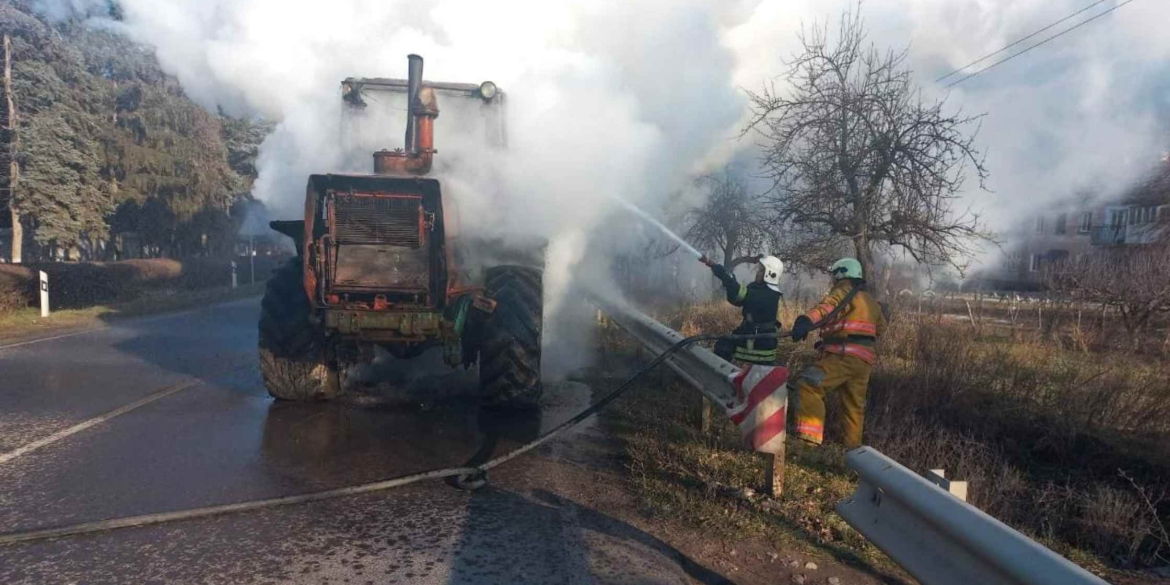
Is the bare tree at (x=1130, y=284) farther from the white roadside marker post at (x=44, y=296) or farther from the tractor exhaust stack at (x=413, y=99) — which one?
the white roadside marker post at (x=44, y=296)

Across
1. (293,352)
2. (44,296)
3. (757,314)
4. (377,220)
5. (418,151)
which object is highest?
(418,151)

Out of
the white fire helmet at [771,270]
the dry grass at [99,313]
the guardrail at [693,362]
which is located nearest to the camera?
the guardrail at [693,362]

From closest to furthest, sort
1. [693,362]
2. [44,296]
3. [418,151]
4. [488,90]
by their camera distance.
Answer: [693,362] < [418,151] < [488,90] < [44,296]

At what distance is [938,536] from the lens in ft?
8.38

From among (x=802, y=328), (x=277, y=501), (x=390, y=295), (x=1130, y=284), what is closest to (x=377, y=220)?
(x=390, y=295)

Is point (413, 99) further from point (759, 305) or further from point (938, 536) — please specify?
point (938, 536)

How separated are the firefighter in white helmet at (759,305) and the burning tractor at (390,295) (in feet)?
5.93

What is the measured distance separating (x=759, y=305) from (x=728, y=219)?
25.4ft

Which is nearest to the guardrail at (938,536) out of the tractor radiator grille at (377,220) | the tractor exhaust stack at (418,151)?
the tractor radiator grille at (377,220)

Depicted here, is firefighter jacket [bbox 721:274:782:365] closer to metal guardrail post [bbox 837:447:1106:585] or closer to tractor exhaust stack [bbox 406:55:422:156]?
metal guardrail post [bbox 837:447:1106:585]

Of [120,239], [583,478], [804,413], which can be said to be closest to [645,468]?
[583,478]

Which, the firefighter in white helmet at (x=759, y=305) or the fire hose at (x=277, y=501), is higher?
the firefighter in white helmet at (x=759, y=305)

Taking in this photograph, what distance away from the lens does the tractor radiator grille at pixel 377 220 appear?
6199 millimetres

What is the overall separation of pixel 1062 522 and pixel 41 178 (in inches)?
1081
